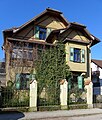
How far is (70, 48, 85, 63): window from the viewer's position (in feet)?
84.3

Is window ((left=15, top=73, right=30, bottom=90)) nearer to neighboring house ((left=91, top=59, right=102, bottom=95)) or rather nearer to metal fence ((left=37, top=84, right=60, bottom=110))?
metal fence ((left=37, top=84, right=60, bottom=110))

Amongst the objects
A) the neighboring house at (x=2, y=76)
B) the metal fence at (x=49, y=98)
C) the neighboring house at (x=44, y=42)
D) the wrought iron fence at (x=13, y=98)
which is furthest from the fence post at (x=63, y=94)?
the neighboring house at (x=2, y=76)

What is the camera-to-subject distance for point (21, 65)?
2389cm

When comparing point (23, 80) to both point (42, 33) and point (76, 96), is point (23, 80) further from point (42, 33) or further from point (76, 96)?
point (42, 33)

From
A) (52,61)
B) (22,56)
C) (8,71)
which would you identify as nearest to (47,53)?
(52,61)

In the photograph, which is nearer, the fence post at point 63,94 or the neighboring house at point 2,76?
the fence post at point 63,94

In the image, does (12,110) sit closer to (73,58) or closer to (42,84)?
(42,84)

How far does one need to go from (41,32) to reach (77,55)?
196 inches

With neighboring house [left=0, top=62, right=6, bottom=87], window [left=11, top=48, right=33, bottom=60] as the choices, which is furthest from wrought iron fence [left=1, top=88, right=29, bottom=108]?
window [left=11, top=48, right=33, bottom=60]

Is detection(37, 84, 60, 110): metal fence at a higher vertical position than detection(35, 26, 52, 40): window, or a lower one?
lower

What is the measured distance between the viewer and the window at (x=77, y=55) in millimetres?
25681

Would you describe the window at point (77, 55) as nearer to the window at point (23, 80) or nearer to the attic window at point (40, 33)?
the attic window at point (40, 33)

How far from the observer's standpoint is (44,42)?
2592cm

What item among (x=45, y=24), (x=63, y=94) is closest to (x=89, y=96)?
(x=63, y=94)
